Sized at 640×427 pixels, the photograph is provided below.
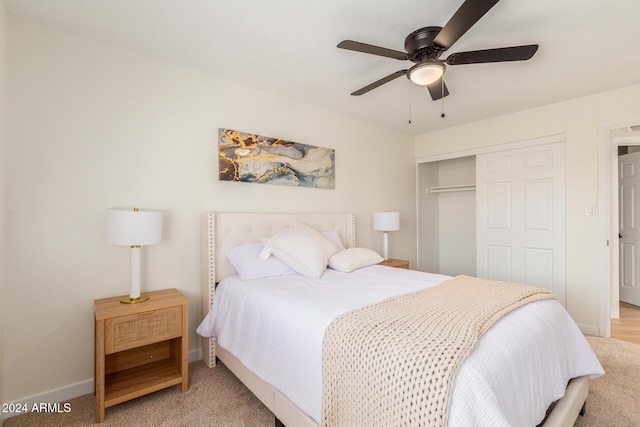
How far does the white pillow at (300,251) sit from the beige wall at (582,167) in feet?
8.76

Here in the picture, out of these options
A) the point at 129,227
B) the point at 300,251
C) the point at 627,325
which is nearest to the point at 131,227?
the point at 129,227

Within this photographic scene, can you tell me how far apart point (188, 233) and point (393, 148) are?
9.67 ft

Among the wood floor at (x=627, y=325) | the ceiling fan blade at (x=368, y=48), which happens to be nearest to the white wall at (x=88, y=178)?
the ceiling fan blade at (x=368, y=48)

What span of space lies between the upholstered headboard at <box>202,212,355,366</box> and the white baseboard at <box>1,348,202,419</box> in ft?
2.50

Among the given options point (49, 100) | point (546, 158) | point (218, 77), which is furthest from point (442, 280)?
point (49, 100)

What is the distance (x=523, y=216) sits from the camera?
11.5ft

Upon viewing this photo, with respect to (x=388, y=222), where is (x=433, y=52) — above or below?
above

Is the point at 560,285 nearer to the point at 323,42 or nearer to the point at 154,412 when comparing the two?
the point at 323,42

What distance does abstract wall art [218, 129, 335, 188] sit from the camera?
8.48 feet

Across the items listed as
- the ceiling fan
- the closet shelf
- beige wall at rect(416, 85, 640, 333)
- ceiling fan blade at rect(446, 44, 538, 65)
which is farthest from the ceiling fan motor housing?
the closet shelf

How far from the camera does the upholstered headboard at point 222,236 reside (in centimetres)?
232

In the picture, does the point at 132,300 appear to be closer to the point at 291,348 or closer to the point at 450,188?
the point at 291,348

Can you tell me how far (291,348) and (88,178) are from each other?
1.77m

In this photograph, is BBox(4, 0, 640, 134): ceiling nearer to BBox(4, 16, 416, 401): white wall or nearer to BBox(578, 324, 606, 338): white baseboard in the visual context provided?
BBox(4, 16, 416, 401): white wall
